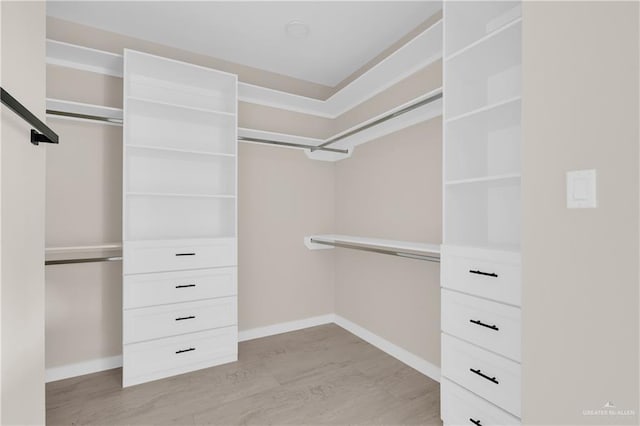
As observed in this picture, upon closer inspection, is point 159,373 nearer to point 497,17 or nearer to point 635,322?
point 635,322

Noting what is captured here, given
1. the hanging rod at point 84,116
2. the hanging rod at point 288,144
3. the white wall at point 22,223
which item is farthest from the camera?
the hanging rod at point 288,144

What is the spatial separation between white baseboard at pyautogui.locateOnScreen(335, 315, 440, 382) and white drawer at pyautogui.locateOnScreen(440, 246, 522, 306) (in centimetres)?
96

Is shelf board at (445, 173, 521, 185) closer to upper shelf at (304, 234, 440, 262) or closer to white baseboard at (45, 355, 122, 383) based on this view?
upper shelf at (304, 234, 440, 262)

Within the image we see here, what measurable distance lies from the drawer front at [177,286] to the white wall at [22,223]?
0.98 meters

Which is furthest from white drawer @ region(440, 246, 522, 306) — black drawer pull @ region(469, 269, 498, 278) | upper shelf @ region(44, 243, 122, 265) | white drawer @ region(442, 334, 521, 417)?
upper shelf @ region(44, 243, 122, 265)

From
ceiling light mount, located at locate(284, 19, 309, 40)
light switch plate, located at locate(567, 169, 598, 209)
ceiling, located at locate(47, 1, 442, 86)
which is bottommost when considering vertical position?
light switch plate, located at locate(567, 169, 598, 209)

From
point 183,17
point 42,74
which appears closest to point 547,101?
point 42,74

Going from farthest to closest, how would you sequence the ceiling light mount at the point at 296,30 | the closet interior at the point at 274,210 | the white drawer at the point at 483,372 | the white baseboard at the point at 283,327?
the white baseboard at the point at 283,327
the ceiling light mount at the point at 296,30
the closet interior at the point at 274,210
the white drawer at the point at 483,372

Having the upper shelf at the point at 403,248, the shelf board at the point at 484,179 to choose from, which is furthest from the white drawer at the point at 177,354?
the shelf board at the point at 484,179

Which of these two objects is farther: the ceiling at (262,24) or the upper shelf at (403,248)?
the ceiling at (262,24)

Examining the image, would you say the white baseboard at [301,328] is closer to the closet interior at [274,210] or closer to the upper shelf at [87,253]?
the closet interior at [274,210]

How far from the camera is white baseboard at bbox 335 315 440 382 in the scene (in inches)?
88.5

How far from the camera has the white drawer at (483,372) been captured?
4.38 ft

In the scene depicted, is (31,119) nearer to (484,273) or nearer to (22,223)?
(22,223)
